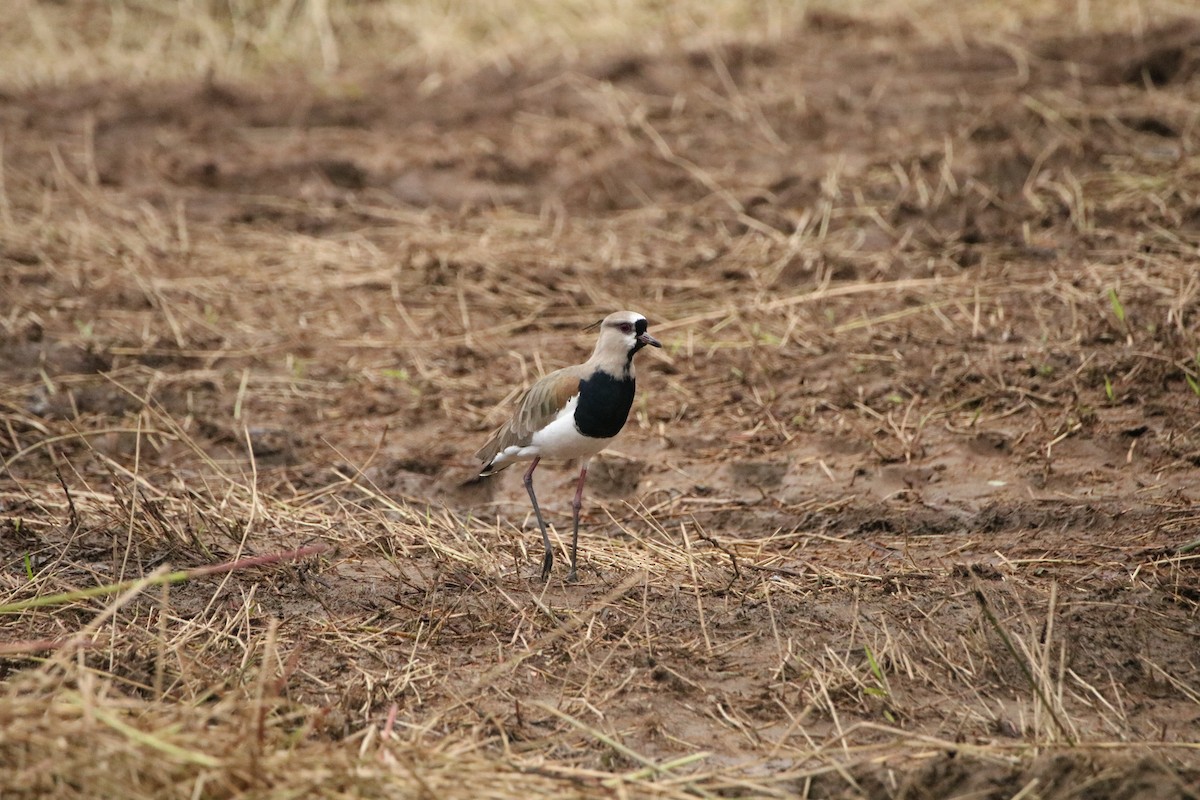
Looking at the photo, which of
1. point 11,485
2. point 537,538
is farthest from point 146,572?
point 537,538

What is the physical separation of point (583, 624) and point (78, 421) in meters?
2.63

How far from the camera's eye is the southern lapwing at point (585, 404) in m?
4.27

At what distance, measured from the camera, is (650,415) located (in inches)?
226

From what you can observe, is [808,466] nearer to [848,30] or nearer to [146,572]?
[146,572]

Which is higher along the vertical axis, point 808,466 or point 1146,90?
point 1146,90

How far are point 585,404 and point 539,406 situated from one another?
0.24 m

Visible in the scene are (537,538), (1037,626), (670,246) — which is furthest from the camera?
(670,246)

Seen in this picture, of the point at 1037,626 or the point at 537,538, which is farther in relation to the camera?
the point at 537,538

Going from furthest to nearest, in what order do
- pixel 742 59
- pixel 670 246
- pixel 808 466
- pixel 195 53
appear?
pixel 195 53, pixel 742 59, pixel 670 246, pixel 808 466

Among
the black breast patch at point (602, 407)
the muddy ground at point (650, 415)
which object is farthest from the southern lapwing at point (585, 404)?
the muddy ground at point (650, 415)

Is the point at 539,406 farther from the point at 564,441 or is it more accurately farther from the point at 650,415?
the point at 650,415

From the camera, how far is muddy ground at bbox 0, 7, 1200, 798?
11.4ft

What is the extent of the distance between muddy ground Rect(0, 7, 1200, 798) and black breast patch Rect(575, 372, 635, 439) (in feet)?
1.69

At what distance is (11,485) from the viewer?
499 centimetres
